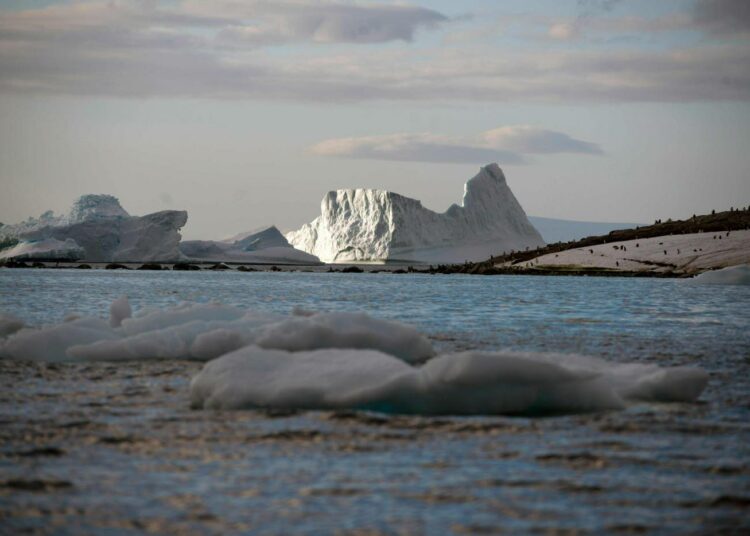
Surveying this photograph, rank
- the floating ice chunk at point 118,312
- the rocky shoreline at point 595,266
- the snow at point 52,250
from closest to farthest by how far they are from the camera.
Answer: the floating ice chunk at point 118,312 → the rocky shoreline at point 595,266 → the snow at point 52,250

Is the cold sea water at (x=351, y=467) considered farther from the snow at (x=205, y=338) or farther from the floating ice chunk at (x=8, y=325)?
the floating ice chunk at (x=8, y=325)

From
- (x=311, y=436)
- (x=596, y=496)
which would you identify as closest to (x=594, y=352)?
(x=311, y=436)

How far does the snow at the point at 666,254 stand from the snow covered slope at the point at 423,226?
42.4m

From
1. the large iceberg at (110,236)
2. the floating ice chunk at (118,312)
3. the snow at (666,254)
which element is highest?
the large iceberg at (110,236)

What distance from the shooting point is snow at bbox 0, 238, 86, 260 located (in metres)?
102

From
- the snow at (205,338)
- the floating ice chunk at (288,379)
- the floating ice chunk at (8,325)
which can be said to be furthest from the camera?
the floating ice chunk at (8,325)

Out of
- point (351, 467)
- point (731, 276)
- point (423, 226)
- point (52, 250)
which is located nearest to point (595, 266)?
point (731, 276)

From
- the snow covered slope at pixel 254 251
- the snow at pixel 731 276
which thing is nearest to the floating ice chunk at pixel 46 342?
the snow at pixel 731 276

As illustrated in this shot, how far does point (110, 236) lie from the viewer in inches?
4232

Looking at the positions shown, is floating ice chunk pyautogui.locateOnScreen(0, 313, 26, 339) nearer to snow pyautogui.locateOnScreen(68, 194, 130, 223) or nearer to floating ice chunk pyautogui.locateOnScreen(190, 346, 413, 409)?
floating ice chunk pyautogui.locateOnScreen(190, 346, 413, 409)

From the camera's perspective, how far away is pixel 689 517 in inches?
215

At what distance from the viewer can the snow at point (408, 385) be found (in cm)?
839

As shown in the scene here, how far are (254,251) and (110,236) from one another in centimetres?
3207

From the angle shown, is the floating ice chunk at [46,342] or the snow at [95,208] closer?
the floating ice chunk at [46,342]
